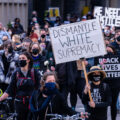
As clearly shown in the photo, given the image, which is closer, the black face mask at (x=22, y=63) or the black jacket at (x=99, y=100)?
the black jacket at (x=99, y=100)

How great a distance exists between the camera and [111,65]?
9.77 metres

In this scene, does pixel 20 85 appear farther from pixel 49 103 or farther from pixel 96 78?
pixel 49 103

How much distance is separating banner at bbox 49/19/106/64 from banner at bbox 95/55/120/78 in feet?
4.76

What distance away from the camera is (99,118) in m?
7.38

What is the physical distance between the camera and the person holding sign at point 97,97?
738 centimetres

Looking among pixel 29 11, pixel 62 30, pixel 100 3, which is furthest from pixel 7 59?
pixel 100 3

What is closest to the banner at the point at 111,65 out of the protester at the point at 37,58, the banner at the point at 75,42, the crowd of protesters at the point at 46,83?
the crowd of protesters at the point at 46,83

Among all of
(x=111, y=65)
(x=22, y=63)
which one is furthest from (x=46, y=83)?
(x=111, y=65)

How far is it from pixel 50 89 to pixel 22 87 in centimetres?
138

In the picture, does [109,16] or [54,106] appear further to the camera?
[109,16]

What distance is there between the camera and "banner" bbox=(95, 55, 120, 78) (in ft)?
31.8

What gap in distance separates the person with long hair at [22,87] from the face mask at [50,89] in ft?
4.04

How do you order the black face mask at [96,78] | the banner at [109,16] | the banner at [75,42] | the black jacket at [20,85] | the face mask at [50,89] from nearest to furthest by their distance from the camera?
the face mask at [50,89], the black face mask at [96,78], the black jacket at [20,85], the banner at [75,42], the banner at [109,16]

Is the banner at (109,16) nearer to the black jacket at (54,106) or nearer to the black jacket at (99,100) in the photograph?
the black jacket at (99,100)
